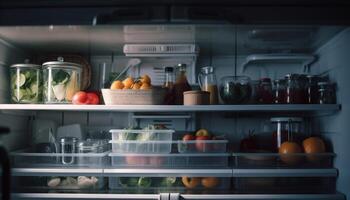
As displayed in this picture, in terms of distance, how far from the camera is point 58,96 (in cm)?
134

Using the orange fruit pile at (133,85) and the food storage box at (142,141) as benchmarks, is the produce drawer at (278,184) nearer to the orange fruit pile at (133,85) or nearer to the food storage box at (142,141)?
the food storage box at (142,141)

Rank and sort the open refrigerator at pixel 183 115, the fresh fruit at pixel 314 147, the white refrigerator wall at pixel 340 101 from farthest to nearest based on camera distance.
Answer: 1. the fresh fruit at pixel 314 147
2. the white refrigerator wall at pixel 340 101
3. the open refrigerator at pixel 183 115

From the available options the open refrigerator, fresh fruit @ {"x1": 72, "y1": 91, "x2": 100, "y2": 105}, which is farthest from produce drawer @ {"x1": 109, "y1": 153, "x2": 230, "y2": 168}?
fresh fruit @ {"x1": 72, "y1": 91, "x2": 100, "y2": 105}

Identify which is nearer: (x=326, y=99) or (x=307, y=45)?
(x=326, y=99)

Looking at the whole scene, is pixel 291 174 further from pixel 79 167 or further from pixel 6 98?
pixel 6 98

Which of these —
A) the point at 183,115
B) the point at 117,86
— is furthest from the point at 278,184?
the point at 117,86

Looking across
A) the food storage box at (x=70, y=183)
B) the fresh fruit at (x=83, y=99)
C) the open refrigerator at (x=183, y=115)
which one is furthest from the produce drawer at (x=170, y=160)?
the fresh fruit at (x=83, y=99)

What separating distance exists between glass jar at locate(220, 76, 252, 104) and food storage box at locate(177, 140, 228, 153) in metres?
0.17

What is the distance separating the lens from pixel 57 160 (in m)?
1.32

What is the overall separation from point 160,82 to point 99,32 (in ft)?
1.29

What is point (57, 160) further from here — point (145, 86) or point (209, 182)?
point (209, 182)

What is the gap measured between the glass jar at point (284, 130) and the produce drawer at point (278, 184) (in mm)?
132

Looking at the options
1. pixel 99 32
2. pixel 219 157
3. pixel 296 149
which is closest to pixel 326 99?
pixel 296 149

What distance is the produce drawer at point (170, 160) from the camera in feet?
4.25
